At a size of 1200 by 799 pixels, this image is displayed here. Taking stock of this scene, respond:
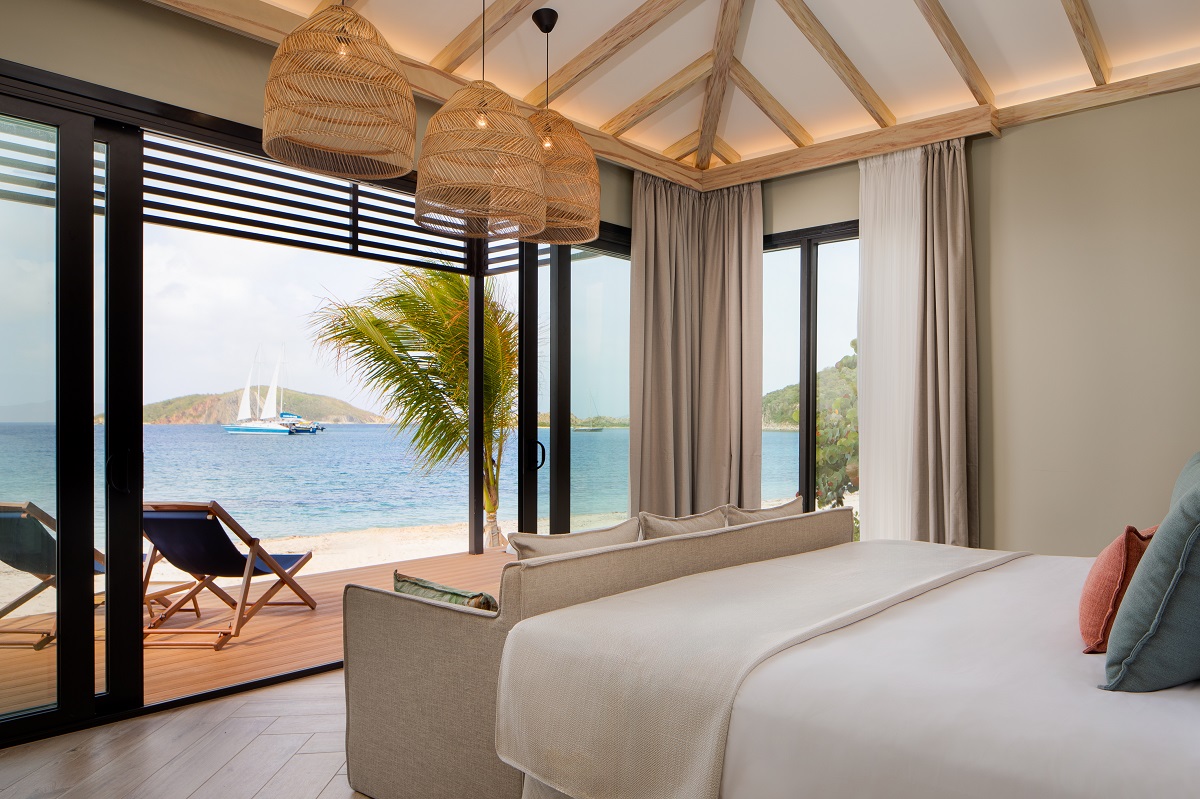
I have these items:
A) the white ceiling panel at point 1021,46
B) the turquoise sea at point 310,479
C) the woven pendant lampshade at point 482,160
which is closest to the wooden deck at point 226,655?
the woven pendant lampshade at point 482,160

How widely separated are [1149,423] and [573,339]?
287 cm

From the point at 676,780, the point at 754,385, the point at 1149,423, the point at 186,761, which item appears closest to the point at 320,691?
the point at 186,761

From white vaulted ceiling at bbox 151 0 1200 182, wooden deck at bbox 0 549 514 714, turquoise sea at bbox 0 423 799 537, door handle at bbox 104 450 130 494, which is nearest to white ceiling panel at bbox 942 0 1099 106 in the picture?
white vaulted ceiling at bbox 151 0 1200 182

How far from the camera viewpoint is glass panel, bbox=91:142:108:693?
2865 millimetres

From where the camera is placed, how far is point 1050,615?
A: 1.88 meters

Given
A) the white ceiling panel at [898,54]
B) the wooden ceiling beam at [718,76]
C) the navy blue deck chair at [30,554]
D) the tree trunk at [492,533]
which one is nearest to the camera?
the navy blue deck chair at [30,554]

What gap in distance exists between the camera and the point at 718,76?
14.4ft

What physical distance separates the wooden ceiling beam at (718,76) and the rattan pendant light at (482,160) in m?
1.91

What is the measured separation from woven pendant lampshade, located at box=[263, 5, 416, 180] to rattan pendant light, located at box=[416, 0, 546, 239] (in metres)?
0.12

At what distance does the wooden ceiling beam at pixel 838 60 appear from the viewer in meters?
3.85

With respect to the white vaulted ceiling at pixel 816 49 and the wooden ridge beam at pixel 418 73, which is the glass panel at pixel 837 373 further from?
the wooden ridge beam at pixel 418 73

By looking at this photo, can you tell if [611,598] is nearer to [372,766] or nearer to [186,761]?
[372,766]

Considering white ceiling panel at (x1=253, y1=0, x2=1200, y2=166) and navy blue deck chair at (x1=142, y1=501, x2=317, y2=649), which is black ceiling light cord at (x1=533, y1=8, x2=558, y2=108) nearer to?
white ceiling panel at (x1=253, y1=0, x2=1200, y2=166)

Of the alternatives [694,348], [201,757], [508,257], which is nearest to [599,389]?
[694,348]
